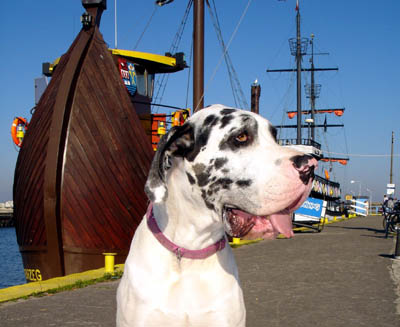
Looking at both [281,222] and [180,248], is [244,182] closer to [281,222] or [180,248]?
[281,222]

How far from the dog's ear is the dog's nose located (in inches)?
24.8

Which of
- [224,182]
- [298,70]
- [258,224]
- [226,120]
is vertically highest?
[298,70]

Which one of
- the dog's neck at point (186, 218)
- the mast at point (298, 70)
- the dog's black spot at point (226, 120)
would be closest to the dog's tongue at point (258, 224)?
the dog's neck at point (186, 218)

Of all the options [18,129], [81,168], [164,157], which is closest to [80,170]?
[81,168]

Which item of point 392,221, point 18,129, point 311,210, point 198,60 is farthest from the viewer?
point 311,210

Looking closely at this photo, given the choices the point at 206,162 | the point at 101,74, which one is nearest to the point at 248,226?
the point at 206,162

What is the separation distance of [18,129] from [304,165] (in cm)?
1333

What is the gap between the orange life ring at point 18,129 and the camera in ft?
46.5

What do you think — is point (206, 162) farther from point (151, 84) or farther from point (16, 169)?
point (151, 84)

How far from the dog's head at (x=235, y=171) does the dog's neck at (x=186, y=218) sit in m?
0.02

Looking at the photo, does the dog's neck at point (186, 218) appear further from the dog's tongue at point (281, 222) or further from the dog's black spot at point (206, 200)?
the dog's tongue at point (281, 222)

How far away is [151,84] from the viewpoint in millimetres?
16531

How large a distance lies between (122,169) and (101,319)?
616cm

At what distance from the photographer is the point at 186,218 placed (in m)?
2.91
